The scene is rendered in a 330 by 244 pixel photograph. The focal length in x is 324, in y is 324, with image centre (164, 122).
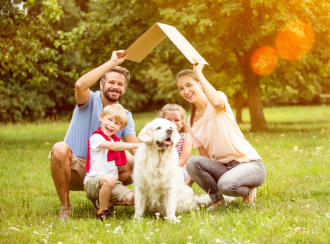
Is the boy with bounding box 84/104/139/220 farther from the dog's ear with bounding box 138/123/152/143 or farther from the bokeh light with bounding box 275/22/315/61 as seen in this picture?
the bokeh light with bounding box 275/22/315/61

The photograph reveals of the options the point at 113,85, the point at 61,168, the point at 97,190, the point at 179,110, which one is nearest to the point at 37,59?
the point at 113,85

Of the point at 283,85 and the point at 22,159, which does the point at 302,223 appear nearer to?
the point at 22,159

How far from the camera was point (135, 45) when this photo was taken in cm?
376

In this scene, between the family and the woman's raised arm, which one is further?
the family

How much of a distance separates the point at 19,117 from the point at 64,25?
26.2ft

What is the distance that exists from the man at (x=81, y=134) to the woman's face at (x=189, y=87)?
77 centimetres

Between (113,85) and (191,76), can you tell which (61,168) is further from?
(191,76)

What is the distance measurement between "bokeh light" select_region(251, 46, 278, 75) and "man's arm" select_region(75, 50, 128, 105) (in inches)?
380

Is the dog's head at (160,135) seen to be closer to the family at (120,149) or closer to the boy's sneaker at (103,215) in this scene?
the family at (120,149)

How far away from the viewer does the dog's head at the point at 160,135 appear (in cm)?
353

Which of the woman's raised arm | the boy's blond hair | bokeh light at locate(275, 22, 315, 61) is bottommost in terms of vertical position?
the boy's blond hair

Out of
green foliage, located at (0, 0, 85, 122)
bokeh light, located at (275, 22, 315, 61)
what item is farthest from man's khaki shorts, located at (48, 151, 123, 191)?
bokeh light, located at (275, 22, 315, 61)

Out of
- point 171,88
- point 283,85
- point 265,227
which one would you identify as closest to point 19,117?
point 171,88

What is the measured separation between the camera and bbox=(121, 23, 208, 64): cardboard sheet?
3518 millimetres
